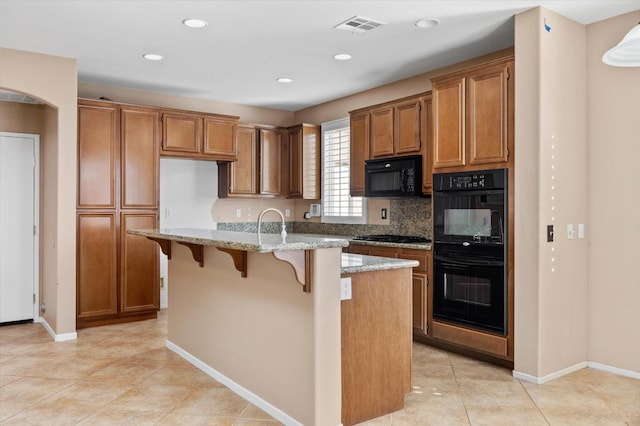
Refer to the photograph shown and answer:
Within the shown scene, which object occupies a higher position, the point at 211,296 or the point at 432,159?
the point at 432,159

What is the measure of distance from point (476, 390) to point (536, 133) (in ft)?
6.12

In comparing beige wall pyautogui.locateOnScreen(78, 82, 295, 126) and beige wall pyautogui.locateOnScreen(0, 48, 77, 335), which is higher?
beige wall pyautogui.locateOnScreen(78, 82, 295, 126)

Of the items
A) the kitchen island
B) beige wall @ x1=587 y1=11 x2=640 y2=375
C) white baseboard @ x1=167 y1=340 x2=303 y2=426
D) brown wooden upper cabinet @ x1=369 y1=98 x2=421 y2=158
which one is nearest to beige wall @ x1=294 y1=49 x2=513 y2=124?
brown wooden upper cabinet @ x1=369 y1=98 x2=421 y2=158

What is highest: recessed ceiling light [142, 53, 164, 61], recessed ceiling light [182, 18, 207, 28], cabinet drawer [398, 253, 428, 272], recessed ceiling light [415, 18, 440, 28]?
recessed ceiling light [415, 18, 440, 28]

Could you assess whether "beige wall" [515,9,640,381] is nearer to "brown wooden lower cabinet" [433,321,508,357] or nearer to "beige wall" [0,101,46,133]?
"brown wooden lower cabinet" [433,321,508,357]

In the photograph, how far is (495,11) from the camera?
3.57 meters

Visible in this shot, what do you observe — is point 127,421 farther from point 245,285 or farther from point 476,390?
point 476,390

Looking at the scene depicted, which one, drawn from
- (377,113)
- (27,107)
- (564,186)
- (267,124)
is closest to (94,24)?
(27,107)

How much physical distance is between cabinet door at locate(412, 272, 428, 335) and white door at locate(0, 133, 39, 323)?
430cm

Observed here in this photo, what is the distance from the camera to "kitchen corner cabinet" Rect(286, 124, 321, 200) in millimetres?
6570

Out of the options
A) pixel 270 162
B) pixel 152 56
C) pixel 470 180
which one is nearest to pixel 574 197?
pixel 470 180

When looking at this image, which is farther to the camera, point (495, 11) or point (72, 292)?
point (72, 292)

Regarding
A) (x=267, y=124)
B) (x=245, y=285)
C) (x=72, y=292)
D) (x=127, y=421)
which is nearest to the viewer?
(x=127, y=421)

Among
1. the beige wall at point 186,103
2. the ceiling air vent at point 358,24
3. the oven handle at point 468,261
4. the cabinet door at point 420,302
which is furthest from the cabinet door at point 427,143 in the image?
the beige wall at point 186,103
